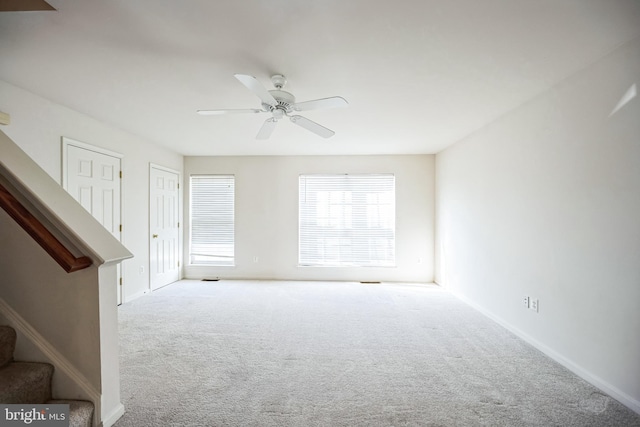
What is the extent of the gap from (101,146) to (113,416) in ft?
10.2

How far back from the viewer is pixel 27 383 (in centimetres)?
141

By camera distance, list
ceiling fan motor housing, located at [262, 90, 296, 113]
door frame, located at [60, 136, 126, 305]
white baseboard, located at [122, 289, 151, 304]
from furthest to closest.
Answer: white baseboard, located at [122, 289, 151, 304] < door frame, located at [60, 136, 126, 305] < ceiling fan motor housing, located at [262, 90, 296, 113]

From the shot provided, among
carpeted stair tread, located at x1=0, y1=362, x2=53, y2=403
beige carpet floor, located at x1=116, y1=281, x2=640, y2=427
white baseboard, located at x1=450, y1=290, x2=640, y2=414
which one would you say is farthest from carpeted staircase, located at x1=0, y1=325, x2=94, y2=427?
white baseboard, located at x1=450, y1=290, x2=640, y2=414

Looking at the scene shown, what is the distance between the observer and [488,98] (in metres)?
2.66

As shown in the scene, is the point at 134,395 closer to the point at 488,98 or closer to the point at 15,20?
the point at 15,20

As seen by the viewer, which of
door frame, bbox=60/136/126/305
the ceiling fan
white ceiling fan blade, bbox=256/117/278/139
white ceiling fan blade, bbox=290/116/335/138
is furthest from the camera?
door frame, bbox=60/136/126/305

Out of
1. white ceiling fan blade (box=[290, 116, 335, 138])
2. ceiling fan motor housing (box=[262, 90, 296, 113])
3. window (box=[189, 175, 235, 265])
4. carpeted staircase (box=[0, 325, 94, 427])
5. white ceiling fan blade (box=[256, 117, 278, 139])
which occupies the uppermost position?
A: ceiling fan motor housing (box=[262, 90, 296, 113])

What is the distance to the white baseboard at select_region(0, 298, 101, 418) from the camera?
153 centimetres

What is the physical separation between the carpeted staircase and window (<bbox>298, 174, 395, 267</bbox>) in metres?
3.88

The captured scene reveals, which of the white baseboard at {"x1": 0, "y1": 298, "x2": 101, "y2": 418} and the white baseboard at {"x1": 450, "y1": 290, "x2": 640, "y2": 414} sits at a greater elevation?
the white baseboard at {"x1": 0, "y1": 298, "x2": 101, "y2": 418}

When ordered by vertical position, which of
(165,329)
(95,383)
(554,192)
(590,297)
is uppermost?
(554,192)

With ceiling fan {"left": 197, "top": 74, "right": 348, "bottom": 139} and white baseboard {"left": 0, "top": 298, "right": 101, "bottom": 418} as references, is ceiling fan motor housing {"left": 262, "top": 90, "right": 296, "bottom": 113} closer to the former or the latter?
ceiling fan {"left": 197, "top": 74, "right": 348, "bottom": 139}

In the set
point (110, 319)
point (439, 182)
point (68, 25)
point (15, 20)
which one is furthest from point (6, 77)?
point (439, 182)

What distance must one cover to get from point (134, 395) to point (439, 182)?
4.94m
